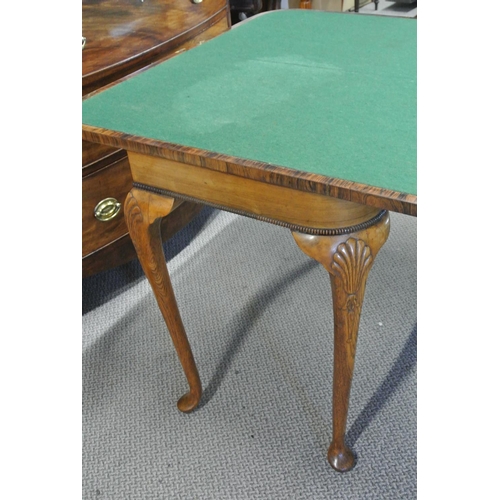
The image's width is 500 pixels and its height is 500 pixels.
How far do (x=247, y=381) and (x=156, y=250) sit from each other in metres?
0.42

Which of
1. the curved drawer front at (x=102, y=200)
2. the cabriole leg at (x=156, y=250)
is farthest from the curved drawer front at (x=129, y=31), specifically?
the cabriole leg at (x=156, y=250)

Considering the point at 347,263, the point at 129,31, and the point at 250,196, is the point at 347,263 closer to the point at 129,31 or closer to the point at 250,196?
the point at 250,196

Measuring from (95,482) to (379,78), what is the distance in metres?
0.92

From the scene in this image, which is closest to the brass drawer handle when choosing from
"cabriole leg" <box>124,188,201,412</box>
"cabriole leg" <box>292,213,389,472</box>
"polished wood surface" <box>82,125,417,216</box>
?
"cabriole leg" <box>124,188,201,412</box>

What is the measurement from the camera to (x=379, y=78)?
3.32ft

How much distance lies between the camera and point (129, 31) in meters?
1.39

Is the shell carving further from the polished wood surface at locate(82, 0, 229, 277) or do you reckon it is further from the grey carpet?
the polished wood surface at locate(82, 0, 229, 277)

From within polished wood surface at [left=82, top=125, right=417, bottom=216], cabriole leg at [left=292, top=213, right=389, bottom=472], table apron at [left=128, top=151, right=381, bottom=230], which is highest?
polished wood surface at [left=82, top=125, right=417, bottom=216]

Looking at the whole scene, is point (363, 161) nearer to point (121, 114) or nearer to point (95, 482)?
point (121, 114)

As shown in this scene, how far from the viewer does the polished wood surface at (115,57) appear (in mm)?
1324

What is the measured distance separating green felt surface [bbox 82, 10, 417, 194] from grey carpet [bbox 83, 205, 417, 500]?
62 cm

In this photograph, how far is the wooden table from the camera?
2.59ft

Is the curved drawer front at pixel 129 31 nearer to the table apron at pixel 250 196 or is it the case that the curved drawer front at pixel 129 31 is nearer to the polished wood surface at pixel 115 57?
the polished wood surface at pixel 115 57
